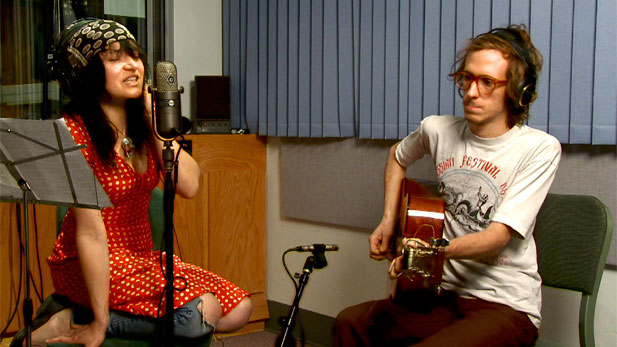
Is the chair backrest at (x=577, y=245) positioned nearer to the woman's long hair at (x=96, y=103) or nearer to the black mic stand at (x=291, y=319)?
the black mic stand at (x=291, y=319)

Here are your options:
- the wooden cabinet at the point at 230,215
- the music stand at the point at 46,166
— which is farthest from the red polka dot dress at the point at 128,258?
the wooden cabinet at the point at 230,215

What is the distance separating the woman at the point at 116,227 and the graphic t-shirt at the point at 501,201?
714mm

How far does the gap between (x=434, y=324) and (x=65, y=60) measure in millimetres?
1354

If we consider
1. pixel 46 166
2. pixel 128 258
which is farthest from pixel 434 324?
pixel 46 166

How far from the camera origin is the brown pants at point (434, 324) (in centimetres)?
187

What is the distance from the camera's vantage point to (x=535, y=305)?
2029 mm

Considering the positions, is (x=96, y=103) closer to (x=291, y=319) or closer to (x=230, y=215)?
(x=291, y=319)

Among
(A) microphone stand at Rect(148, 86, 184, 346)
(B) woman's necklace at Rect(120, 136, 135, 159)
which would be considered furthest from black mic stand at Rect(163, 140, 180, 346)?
(B) woman's necklace at Rect(120, 136, 135, 159)

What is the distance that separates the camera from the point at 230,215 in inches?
140

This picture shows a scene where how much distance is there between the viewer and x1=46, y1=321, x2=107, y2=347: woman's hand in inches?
74.9

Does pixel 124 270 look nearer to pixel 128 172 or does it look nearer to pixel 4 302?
pixel 128 172

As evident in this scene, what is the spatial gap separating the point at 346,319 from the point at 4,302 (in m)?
1.76

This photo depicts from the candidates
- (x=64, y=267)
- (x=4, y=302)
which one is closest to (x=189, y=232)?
(x=4, y=302)

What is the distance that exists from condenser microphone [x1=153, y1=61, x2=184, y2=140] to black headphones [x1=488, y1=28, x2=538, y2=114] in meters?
0.99
